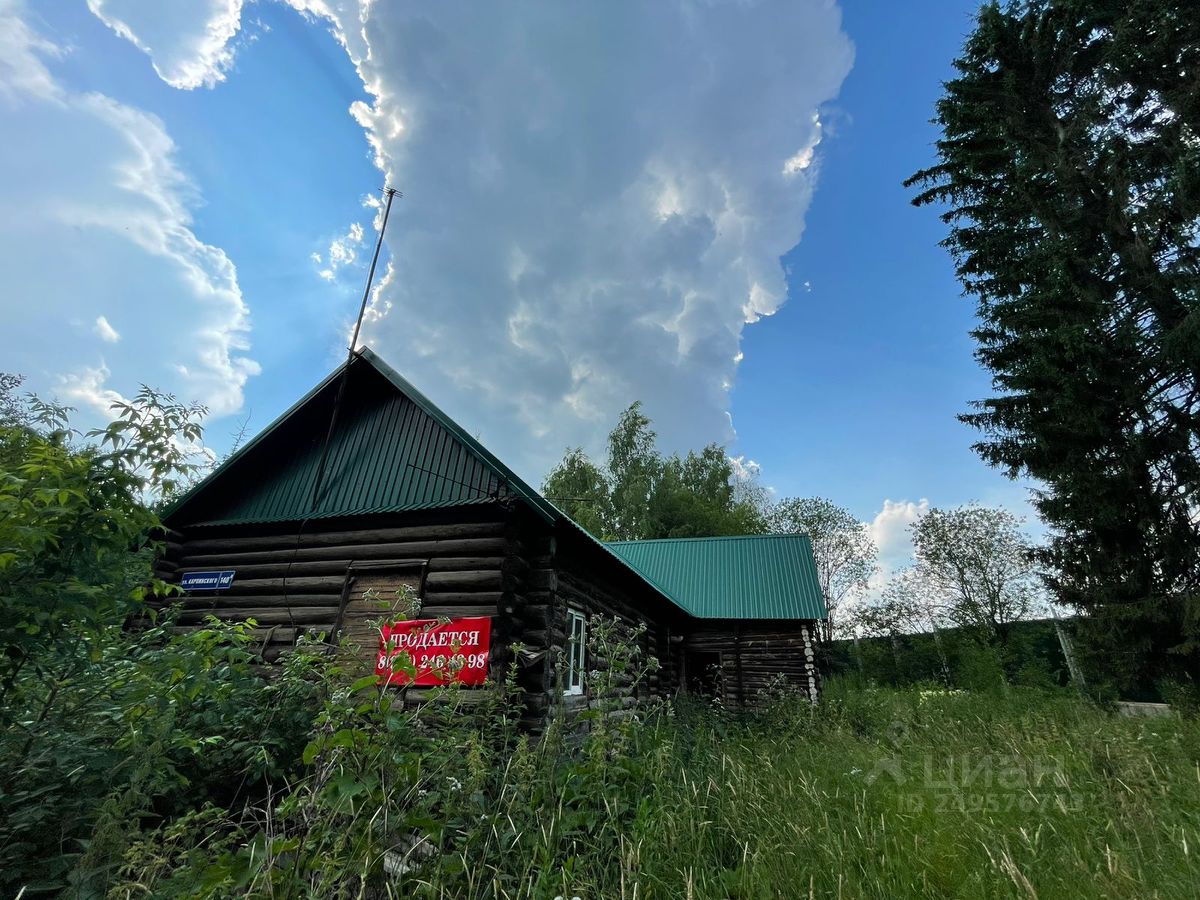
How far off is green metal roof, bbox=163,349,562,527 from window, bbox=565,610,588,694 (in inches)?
90.2

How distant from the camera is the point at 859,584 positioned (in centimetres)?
3309

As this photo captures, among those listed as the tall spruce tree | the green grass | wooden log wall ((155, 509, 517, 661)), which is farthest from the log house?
the tall spruce tree

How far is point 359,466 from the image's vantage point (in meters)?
8.58

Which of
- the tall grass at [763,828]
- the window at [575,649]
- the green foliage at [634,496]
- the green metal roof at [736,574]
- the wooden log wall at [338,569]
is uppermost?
the green foliage at [634,496]

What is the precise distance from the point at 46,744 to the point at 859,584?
3697cm

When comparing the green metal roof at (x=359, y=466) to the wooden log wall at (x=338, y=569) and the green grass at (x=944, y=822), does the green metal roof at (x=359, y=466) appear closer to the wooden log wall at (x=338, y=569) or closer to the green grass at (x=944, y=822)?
the wooden log wall at (x=338, y=569)

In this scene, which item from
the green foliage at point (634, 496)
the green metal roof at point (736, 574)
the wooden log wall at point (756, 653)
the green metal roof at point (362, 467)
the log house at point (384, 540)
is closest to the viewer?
the log house at point (384, 540)

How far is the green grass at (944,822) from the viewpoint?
2.56m

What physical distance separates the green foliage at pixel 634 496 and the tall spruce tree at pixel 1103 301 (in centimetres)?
2117

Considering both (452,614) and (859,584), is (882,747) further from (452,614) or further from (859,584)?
Answer: (859,584)

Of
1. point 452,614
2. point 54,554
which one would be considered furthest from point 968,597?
point 54,554

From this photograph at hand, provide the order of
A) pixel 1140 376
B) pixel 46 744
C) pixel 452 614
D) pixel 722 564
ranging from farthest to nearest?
pixel 722 564 → pixel 1140 376 → pixel 452 614 → pixel 46 744

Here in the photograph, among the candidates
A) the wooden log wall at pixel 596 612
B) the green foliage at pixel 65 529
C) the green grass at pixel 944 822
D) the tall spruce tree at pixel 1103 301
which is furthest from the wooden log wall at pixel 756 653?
the green foliage at pixel 65 529

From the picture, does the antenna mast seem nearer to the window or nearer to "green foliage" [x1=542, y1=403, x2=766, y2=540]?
the window
